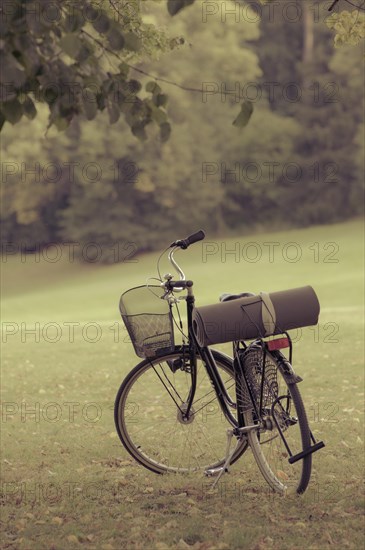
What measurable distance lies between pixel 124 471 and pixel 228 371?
51.5 inches

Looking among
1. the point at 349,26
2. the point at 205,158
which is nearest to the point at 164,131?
the point at 349,26

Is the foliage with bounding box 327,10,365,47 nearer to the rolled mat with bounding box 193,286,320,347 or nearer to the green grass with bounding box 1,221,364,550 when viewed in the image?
the rolled mat with bounding box 193,286,320,347

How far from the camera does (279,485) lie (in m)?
5.71

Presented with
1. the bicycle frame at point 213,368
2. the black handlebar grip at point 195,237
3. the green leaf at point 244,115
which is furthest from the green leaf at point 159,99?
the black handlebar grip at point 195,237

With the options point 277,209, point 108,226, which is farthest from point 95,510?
point 277,209

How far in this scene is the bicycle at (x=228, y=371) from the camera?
17.8ft

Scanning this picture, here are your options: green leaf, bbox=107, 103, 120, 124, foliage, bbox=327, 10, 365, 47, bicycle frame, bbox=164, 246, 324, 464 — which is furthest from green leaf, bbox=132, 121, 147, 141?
foliage, bbox=327, 10, 365, 47

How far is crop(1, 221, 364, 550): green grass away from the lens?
16.5 feet

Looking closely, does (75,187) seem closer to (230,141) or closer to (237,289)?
(230,141)

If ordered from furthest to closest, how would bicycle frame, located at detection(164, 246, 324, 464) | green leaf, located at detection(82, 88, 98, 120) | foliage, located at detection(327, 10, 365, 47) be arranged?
foliage, located at detection(327, 10, 365, 47) → bicycle frame, located at detection(164, 246, 324, 464) → green leaf, located at detection(82, 88, 98, 120)

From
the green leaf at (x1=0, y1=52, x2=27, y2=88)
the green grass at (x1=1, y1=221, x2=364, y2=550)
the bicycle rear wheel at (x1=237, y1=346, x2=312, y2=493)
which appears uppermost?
the green leaf at (x1=0, y1=52, x2=27, y2=88)

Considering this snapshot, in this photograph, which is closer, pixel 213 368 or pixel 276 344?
pixel 276 344

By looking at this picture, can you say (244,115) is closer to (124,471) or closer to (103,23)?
(103,23)

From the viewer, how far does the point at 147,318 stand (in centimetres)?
590
